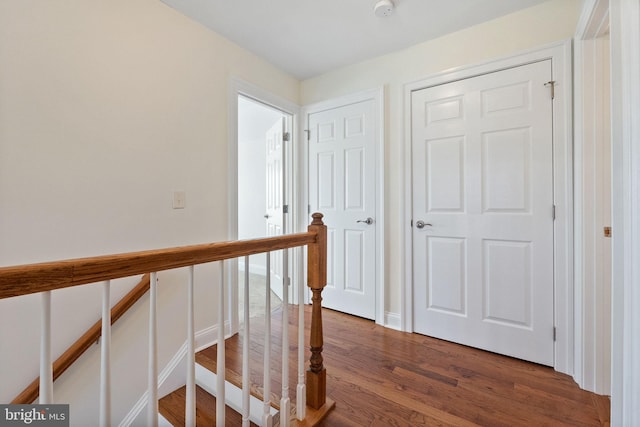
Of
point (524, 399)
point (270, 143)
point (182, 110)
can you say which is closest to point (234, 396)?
point (524, 399)

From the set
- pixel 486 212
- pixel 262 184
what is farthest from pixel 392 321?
pixel 262 184

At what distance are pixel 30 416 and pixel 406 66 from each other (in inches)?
112

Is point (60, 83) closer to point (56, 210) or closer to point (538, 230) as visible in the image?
point (56, 210)

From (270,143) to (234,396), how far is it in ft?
8.85

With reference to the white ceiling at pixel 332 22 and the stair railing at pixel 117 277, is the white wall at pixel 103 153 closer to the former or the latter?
the white ceiling at pixel 332 22

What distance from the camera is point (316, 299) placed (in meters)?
1.42

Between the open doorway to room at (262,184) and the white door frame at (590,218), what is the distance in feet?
6.65

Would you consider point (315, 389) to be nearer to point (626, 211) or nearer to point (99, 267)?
point (99, 267)

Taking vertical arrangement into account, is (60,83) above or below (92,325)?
above

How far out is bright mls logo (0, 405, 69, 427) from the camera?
703 millimetres

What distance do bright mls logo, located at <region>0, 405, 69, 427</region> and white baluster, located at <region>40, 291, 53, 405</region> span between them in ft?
0.22

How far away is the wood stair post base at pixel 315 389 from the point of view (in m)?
1.42

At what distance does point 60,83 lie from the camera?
1.44 metres

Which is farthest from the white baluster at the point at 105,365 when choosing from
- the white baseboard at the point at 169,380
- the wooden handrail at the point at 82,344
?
the white baseboard at the point at 169,380
